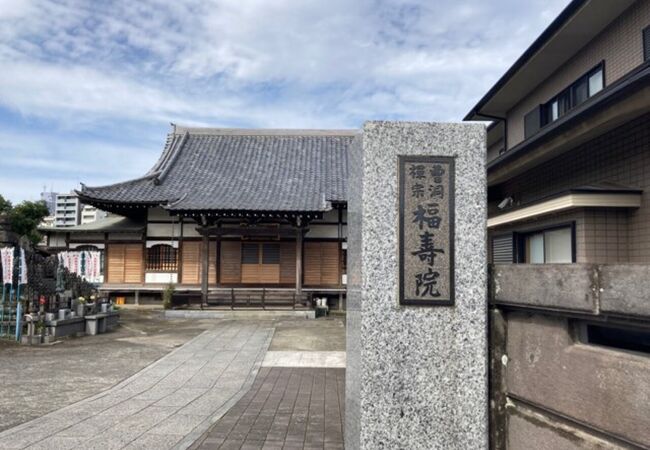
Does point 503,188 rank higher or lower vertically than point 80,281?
higher

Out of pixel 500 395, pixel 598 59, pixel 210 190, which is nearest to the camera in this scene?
pixel 500 395

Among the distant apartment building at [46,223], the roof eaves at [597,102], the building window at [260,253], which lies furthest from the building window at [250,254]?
the distant apartment building at [46,223]

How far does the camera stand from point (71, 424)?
547cm

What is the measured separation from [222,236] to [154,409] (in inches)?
520

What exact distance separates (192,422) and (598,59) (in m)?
9.65

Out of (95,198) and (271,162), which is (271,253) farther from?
(95,198)

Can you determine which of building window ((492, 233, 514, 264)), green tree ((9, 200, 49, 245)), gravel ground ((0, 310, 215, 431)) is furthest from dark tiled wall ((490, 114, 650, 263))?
green tree ((9, 200, 49, 245))

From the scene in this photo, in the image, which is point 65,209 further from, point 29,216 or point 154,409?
point 154,409

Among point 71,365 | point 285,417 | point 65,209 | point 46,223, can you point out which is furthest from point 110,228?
point 65,209

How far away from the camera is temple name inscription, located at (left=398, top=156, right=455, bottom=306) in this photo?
10.8 ft

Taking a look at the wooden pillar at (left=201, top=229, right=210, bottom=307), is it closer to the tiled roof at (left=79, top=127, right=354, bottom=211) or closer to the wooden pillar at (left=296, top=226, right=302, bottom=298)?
the tiled roof at (left=79, top=127, right=354, bottom=211)

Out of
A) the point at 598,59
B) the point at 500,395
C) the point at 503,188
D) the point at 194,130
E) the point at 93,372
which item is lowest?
the point at 93,372

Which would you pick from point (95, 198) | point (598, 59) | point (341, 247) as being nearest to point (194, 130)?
point (95, 198)

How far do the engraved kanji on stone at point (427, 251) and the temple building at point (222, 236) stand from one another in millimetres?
14016
